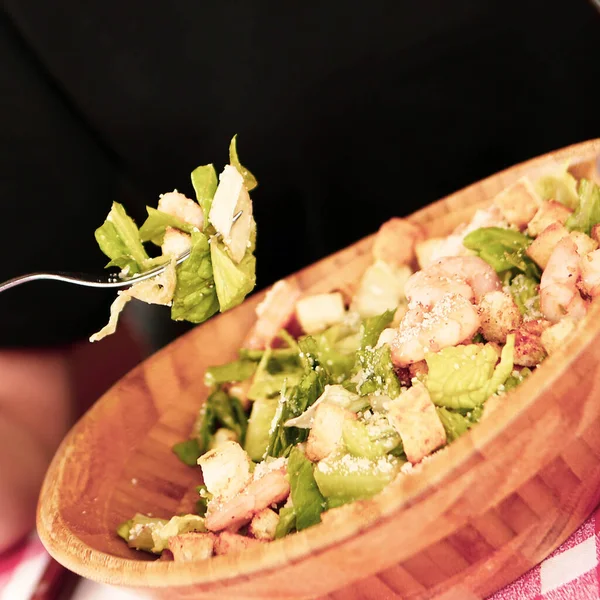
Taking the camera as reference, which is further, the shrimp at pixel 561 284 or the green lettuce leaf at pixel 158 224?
the green lettuce leaf at pixel 158 224

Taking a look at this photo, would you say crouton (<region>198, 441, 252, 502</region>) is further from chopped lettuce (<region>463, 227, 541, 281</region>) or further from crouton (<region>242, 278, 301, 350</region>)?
chopped lettuce (<region>463, 227, 541, 281</region>)

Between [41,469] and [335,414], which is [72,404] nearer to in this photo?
[41,469]

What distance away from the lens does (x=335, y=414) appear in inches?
45.9

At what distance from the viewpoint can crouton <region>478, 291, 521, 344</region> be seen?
1.21m

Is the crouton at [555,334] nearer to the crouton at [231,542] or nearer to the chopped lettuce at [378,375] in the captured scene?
the chopped lettuce at [378,375]

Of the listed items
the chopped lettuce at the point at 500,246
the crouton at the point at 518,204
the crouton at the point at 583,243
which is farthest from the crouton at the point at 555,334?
the crouton at the point at 518,204

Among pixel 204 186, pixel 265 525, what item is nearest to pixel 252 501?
pixel 265 525

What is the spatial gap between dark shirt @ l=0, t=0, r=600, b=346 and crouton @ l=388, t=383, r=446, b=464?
50.1 inches

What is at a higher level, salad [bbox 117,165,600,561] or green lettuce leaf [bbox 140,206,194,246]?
green lettuce leaf [bbox 140,206,194,246]

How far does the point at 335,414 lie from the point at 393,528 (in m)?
0.30

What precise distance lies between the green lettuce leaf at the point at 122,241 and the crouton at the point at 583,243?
0.76 meters

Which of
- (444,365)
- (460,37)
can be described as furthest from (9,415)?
(460,37)

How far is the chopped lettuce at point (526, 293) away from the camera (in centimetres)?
133

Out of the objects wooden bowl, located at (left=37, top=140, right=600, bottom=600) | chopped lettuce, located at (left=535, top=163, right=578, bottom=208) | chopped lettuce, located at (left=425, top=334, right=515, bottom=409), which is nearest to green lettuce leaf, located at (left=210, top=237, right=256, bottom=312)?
chopped lettuce, located at (left=425, top=334, right=515, bottom=409)
